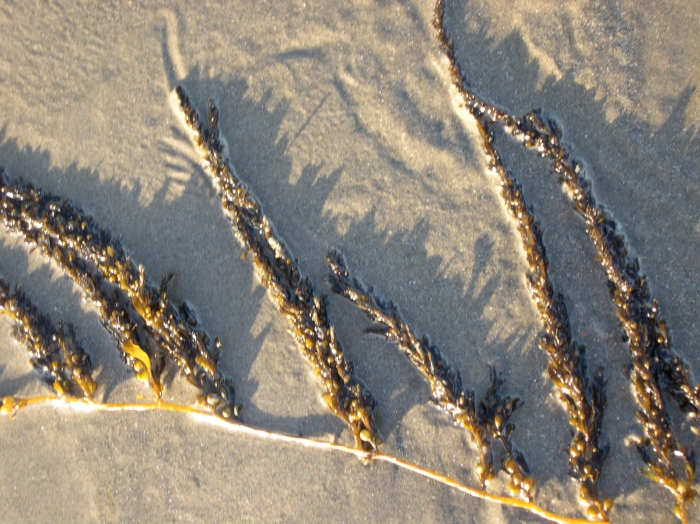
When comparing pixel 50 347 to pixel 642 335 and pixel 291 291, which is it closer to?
pixel 291 291

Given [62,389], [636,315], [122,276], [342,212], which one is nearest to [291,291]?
[342,212]

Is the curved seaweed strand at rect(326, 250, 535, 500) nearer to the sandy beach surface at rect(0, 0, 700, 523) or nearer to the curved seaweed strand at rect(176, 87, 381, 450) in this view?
the sandy beach surface at rect(0, 0, 700, 523)

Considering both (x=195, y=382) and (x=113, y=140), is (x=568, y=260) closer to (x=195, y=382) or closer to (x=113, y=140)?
(x=195, y=382)

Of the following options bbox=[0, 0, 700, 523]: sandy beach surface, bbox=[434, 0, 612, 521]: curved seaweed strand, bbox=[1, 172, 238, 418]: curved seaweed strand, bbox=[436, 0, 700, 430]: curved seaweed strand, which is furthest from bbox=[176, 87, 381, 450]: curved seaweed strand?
bbox=[436, 0, 700, 430]: curved seaweed strand

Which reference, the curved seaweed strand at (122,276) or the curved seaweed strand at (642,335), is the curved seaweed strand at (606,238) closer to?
the curved seaweed strand at (642,335)

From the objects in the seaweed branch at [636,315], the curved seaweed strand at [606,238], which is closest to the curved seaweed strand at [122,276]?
the seaweed branch at [636,315]

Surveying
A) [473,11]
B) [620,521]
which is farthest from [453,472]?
[473,11]

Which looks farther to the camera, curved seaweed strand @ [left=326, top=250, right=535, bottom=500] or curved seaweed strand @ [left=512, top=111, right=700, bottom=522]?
curved seaweed strand @ [left=326, top=250, right=535, bottom=500]
